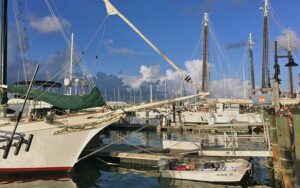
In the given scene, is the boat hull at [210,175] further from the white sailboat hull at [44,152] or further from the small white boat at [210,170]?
the white sailboat hull at [44,152]

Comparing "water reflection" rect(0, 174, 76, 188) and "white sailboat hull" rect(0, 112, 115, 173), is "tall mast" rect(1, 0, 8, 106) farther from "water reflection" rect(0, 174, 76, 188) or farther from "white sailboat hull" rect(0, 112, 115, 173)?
"water reflection" rect(0, 174, 76, 188)

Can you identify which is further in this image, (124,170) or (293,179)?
(124,170)

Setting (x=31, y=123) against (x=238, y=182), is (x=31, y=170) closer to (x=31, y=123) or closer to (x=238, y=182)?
(x=31, y=123)

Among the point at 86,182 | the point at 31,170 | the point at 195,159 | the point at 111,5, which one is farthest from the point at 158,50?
the point at 31,170

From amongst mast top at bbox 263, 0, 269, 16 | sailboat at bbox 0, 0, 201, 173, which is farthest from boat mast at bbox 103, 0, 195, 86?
mast top at bbox 263, 0, 269, 16

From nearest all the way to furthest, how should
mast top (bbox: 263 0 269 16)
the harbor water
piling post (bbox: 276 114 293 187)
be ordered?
piling post (bbox: 276 114 293 187)
the harbor water
mast top (bbox: 263 0 269 16)

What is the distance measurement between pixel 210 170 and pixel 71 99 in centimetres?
1069

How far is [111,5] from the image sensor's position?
23.2 meters

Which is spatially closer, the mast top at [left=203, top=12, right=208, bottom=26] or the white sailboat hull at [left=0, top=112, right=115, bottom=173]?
the white sailboat hull at [left=0, top=112, right=115, bottom=173]

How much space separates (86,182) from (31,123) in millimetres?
5330

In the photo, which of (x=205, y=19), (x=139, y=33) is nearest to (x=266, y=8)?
(x=205, y=19)

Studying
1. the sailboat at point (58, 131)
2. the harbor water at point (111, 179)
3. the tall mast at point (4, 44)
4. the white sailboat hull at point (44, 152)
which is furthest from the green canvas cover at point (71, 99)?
the harbor water at point (111, 179)

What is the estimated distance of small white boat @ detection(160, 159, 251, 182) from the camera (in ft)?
71.3

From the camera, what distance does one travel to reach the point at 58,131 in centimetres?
2467
